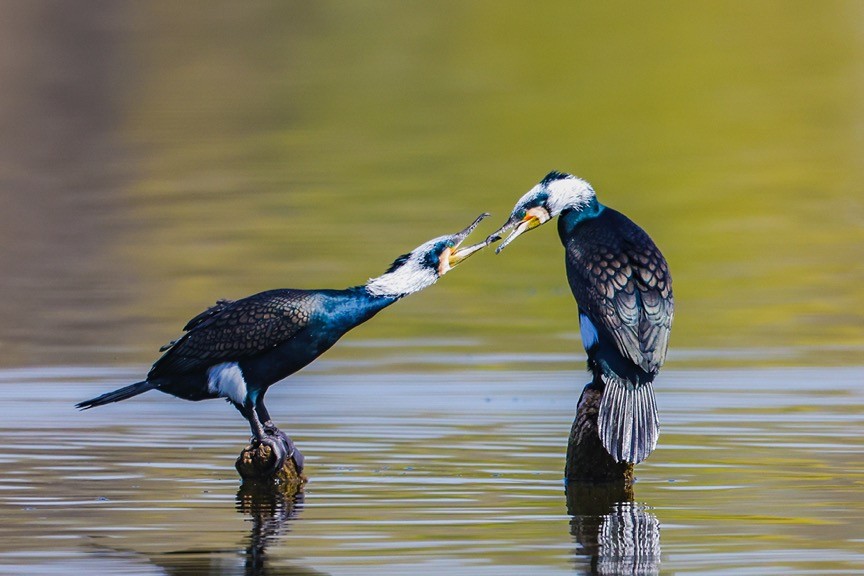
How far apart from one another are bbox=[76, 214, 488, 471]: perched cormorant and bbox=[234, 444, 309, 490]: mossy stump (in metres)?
0.04

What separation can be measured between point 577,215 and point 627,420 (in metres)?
1.14

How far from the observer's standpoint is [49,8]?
4122 cm

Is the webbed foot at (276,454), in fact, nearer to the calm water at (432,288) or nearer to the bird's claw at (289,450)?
the bird's claw at (289,450)

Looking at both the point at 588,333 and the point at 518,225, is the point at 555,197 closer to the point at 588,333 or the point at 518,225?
the point at 518,225

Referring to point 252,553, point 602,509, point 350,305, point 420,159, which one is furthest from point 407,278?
point 420,159

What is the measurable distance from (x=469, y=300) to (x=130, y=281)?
3030 mm

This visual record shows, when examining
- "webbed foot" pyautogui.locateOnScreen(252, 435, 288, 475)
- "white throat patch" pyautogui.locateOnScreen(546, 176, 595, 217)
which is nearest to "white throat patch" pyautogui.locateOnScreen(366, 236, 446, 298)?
"white throat patch" pyautogui.locateOnScreen(546, 176, 595, 217)

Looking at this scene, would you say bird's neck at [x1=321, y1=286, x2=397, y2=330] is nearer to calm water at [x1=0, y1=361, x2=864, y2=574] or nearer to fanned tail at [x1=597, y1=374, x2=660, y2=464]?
calm water at [x1=0, y1=361, x2=864, y2=574]

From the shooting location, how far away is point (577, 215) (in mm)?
9227

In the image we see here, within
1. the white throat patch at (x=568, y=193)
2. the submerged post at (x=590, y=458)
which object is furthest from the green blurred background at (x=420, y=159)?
the submerged post at (x=590, y=458)

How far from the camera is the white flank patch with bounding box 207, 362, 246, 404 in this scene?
29.8 ft

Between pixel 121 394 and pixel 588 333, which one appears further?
pixel 121 394

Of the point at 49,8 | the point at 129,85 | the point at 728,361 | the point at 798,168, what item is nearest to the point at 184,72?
the point at 129,85

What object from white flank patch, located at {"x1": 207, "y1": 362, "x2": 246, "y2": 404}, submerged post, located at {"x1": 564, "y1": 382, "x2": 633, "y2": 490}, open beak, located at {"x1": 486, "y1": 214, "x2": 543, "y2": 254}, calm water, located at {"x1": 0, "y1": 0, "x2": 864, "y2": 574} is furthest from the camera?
open beak, located at {"x1": 486, "y1": 214, "x2": 543, "y2": 254}
